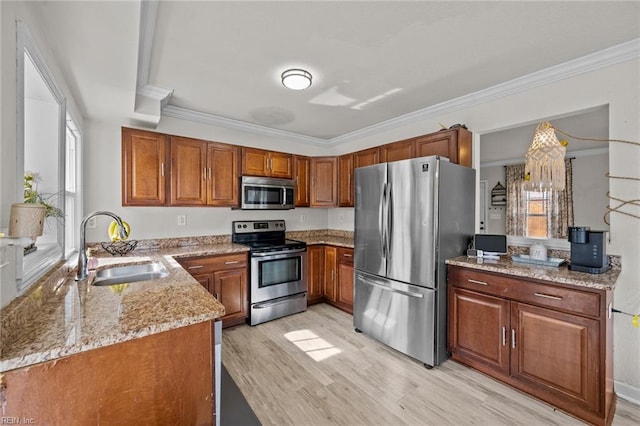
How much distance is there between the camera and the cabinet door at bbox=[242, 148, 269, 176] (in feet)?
11.9

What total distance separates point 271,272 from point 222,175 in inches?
52.5

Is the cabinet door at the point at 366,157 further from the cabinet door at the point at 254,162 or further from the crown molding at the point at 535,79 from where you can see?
the cabinet door at the point at 254,162

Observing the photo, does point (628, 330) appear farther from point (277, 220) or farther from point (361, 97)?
point (277, 220)

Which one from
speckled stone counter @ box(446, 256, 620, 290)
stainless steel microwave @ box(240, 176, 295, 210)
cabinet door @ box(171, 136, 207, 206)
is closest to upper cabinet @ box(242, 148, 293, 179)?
stainless steel microwave @ box(240, 176, 295, 210)

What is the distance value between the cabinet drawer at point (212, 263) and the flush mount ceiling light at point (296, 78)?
6.26 feet

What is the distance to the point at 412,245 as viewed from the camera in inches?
101

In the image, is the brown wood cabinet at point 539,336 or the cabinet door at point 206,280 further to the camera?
the cabinet door at point 206,280

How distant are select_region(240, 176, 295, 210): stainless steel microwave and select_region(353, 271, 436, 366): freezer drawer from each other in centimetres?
142

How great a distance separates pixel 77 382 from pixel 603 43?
350cm

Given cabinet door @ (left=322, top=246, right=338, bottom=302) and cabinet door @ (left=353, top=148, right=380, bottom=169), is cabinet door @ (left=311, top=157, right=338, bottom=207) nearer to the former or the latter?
cabinet door @ (left=353, top=148, right=380, bottom=169)

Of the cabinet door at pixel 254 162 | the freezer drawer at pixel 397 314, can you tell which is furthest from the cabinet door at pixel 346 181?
the freezer drawer at pixel 397 314

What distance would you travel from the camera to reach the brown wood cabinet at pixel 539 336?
5.81 feet

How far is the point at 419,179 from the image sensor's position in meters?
2.52

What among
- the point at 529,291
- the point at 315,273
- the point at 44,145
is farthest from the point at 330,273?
the point at 44,145
